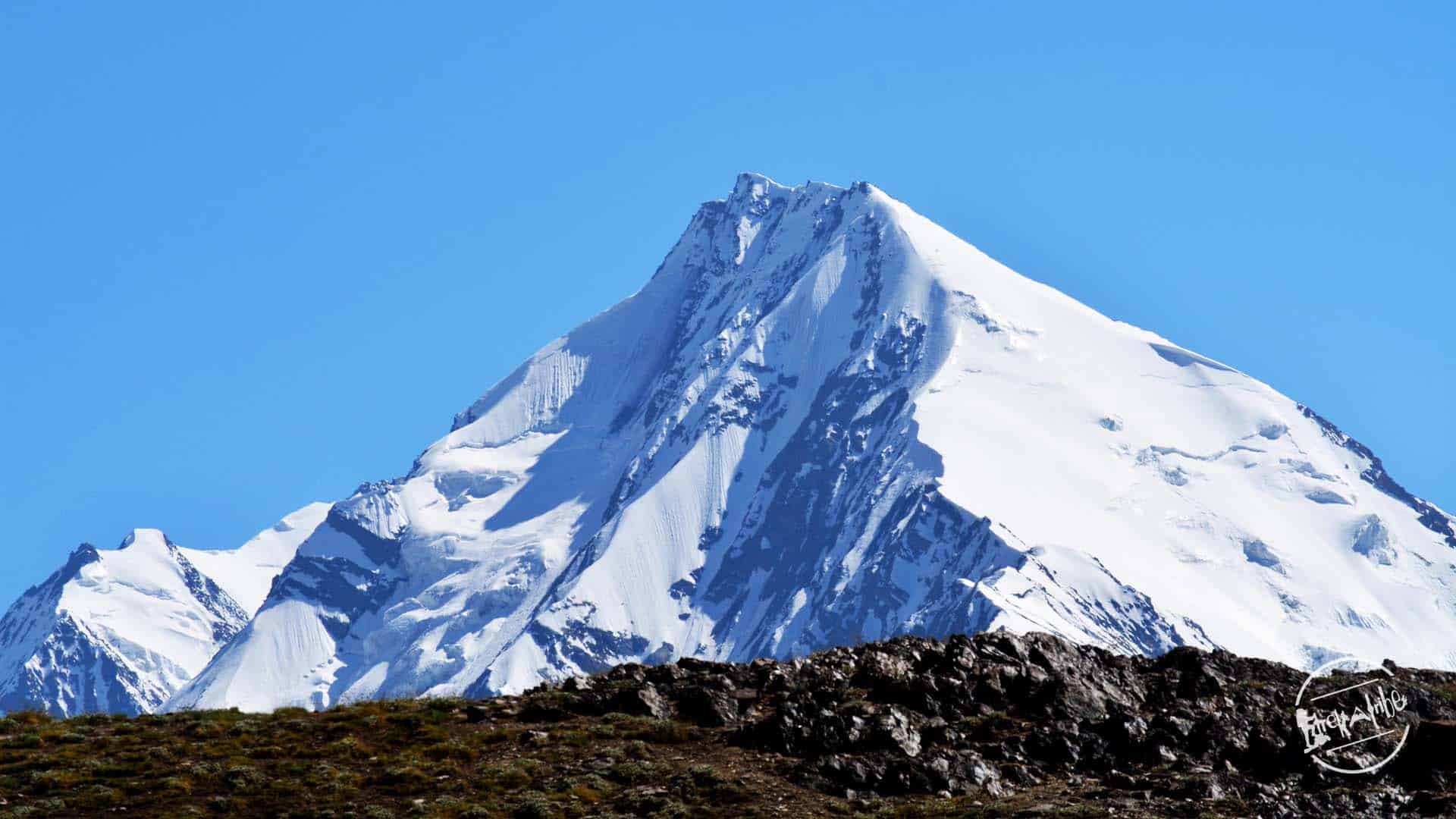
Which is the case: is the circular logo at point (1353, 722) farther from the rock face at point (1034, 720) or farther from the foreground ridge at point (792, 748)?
the foreground ridge at point (792, 748)

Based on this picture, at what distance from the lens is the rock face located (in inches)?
2106

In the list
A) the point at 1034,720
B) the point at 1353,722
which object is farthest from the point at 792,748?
the point at 1353,722

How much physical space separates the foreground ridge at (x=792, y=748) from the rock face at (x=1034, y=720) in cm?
9

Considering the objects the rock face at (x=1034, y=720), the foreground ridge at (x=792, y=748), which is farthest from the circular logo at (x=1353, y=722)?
the foreground ridge at (x=792, y=748)

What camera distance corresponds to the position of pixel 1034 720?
59.2m

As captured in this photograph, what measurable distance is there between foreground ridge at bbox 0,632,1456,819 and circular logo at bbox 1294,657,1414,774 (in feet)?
1.85

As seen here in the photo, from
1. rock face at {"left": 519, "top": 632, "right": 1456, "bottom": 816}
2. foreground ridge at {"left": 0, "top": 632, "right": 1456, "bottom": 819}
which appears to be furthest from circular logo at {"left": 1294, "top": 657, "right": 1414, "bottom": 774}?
foreground ridge at {"left": 0, "top": 632, "right": 1456, "bottom": 819}

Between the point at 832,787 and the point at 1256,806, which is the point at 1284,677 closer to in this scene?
the point at 1256,806

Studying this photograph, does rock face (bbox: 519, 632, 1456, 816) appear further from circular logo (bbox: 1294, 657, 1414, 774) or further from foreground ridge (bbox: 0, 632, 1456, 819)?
circular logo (bbox: 1294, 657, 1414, 774)

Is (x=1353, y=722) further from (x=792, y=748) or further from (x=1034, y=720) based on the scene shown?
(x=792, y=748)

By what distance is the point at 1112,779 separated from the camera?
54.5 meters


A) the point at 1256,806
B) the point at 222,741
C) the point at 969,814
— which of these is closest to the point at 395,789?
the point at 222,741

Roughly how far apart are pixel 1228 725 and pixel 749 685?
15443mm

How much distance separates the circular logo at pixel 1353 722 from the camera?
5469cm
